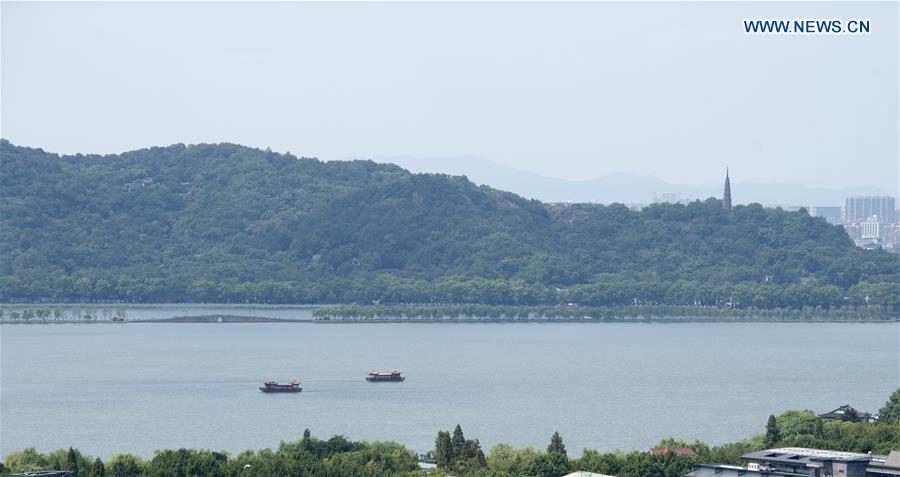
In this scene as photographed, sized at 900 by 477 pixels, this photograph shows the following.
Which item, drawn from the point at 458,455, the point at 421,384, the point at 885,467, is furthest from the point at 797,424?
the point at 421,384

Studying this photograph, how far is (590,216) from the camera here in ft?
465

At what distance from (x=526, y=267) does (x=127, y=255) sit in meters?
25.7

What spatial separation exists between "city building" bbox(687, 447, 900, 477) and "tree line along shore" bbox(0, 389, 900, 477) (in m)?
1.40

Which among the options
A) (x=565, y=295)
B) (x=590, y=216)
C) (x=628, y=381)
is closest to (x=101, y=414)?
(x=628, y=381)

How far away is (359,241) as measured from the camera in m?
127

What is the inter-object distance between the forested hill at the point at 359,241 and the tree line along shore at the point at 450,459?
246 ft

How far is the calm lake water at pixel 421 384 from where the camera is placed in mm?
47688

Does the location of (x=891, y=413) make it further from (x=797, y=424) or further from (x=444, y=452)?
(x=444, y=452)

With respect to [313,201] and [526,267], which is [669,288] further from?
[313,201]

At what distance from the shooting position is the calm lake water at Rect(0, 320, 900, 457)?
47688 millimetres

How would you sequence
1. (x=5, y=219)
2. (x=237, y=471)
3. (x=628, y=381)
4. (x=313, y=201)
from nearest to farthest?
(x=237, y=471) → (x=628, y=381) → (x=5, y=219) → (x=313, y=201)

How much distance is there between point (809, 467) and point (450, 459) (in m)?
7.52

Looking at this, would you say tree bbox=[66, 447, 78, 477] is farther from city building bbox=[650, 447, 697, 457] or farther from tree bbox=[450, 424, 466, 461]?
city building bbox=[650, 447, 697, 457]

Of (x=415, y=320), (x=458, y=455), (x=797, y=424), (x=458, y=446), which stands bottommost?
(x=458, y=455)
